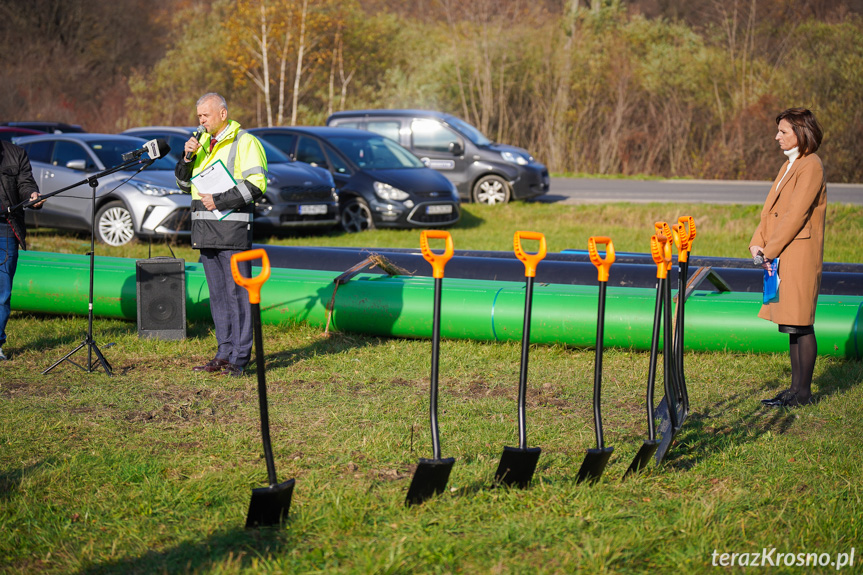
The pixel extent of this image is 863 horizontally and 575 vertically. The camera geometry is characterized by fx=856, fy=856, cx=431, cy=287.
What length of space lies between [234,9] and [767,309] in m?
37.4

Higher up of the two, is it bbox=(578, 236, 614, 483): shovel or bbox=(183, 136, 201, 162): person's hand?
bbox=(183, 136, 201, 162): person's hand

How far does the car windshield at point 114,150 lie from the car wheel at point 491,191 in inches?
233

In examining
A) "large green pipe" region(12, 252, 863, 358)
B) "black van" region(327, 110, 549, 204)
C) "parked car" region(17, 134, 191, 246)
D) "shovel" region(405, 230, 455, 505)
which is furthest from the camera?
"black van" region(327, 110, 549, 204)

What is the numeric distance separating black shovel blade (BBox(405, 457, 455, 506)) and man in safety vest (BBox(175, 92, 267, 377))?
2465mm

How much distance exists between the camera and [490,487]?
12.7ft

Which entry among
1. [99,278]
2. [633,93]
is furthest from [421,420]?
[633,93]

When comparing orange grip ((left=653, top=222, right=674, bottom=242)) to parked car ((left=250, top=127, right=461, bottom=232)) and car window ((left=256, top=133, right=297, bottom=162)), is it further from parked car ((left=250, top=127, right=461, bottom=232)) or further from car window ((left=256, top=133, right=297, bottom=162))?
car window ((left=256, top=133, right=297, bottom=162))

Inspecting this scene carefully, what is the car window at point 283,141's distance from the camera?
14.2 m

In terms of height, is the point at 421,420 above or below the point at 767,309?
below

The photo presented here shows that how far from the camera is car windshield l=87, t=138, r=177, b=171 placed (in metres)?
12.0

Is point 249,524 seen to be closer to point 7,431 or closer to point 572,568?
point 572,568

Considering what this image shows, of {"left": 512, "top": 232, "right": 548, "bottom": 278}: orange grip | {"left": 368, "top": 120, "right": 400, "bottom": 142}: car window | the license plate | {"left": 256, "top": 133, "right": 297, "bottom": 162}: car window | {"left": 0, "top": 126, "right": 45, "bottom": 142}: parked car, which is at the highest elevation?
{"left": 368, "top": 120, "right": 400, "bottom": 142}: car window

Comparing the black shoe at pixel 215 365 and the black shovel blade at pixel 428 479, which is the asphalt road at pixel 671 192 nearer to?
the black shoe at pixel 215 365

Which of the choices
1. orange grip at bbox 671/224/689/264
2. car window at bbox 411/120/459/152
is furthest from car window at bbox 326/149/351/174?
orange grip at bbox 671/224/689/264
